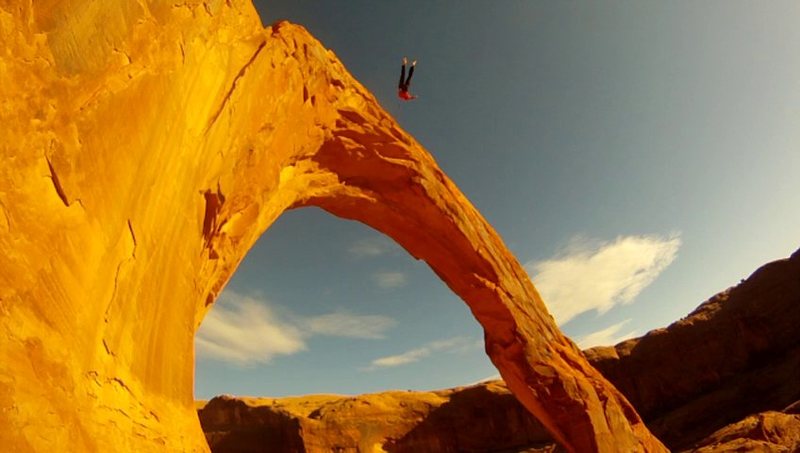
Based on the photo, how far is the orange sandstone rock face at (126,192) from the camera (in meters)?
3.18

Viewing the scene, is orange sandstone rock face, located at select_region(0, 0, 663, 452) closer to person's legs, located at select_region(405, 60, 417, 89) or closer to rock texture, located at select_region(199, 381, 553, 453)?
person's legs, located at select_region(405, 60, 417, 89)

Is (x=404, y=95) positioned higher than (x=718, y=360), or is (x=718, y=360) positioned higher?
(x=404, y=95)

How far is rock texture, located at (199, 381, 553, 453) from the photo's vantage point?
37.0 meters

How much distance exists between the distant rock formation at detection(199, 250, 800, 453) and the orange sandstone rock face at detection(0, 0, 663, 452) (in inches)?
1151

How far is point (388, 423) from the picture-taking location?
39.2m

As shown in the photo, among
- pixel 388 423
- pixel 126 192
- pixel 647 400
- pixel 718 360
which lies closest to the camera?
pixel 126 192

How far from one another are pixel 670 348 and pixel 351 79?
3735 cm

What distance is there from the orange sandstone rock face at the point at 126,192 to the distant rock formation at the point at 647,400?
1151 inches

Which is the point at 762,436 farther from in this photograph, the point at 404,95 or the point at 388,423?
the point at 388,423

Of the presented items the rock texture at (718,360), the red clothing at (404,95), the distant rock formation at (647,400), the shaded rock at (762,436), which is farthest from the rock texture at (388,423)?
the red clothing at (404,95)

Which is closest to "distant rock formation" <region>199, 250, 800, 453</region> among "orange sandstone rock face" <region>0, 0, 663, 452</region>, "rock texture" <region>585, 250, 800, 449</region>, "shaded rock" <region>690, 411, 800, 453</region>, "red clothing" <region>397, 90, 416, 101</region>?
"rock texture" <region>585, 250, 800, 449</region>

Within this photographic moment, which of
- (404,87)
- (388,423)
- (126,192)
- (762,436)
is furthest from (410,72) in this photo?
(388,423)

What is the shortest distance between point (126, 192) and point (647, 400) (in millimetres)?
42290

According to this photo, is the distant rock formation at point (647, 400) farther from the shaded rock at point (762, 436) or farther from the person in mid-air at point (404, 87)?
the person in mid-air at point (404, 87)
